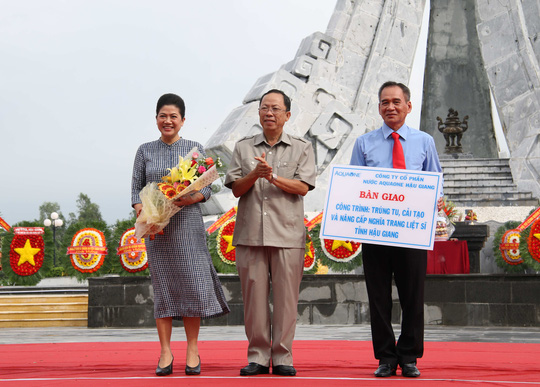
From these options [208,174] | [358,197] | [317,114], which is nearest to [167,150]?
[208,174]

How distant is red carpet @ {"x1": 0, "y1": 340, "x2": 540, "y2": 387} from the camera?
3.98 meters

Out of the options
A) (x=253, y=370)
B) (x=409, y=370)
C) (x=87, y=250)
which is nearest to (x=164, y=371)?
(x=253, y=370)

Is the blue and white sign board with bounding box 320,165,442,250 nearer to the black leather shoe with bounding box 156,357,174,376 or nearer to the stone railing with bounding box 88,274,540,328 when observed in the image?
the black leather shoe with bounding box 156,357,174,376

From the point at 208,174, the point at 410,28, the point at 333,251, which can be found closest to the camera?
the point at 208,174

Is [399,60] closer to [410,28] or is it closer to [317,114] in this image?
[410,28]

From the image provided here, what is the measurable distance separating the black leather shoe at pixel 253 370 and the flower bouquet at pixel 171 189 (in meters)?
0.90

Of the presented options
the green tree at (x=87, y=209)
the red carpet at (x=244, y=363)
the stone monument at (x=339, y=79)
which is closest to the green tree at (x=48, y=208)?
the green tree at (x=87, y=209)

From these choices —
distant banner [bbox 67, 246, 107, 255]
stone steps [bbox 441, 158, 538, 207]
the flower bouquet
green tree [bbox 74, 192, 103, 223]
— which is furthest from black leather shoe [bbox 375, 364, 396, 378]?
green tree [bbox 74, 192, 103, 223]

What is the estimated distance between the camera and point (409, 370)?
420cm

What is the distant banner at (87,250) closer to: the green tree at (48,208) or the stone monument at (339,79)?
the stone monument at (339,79)

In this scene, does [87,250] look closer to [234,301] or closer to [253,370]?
[234,301]

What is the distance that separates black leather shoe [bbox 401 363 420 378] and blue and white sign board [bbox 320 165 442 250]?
619mm

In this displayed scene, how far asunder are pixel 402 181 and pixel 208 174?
3.49 feet

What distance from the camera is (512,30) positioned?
1716 cm
